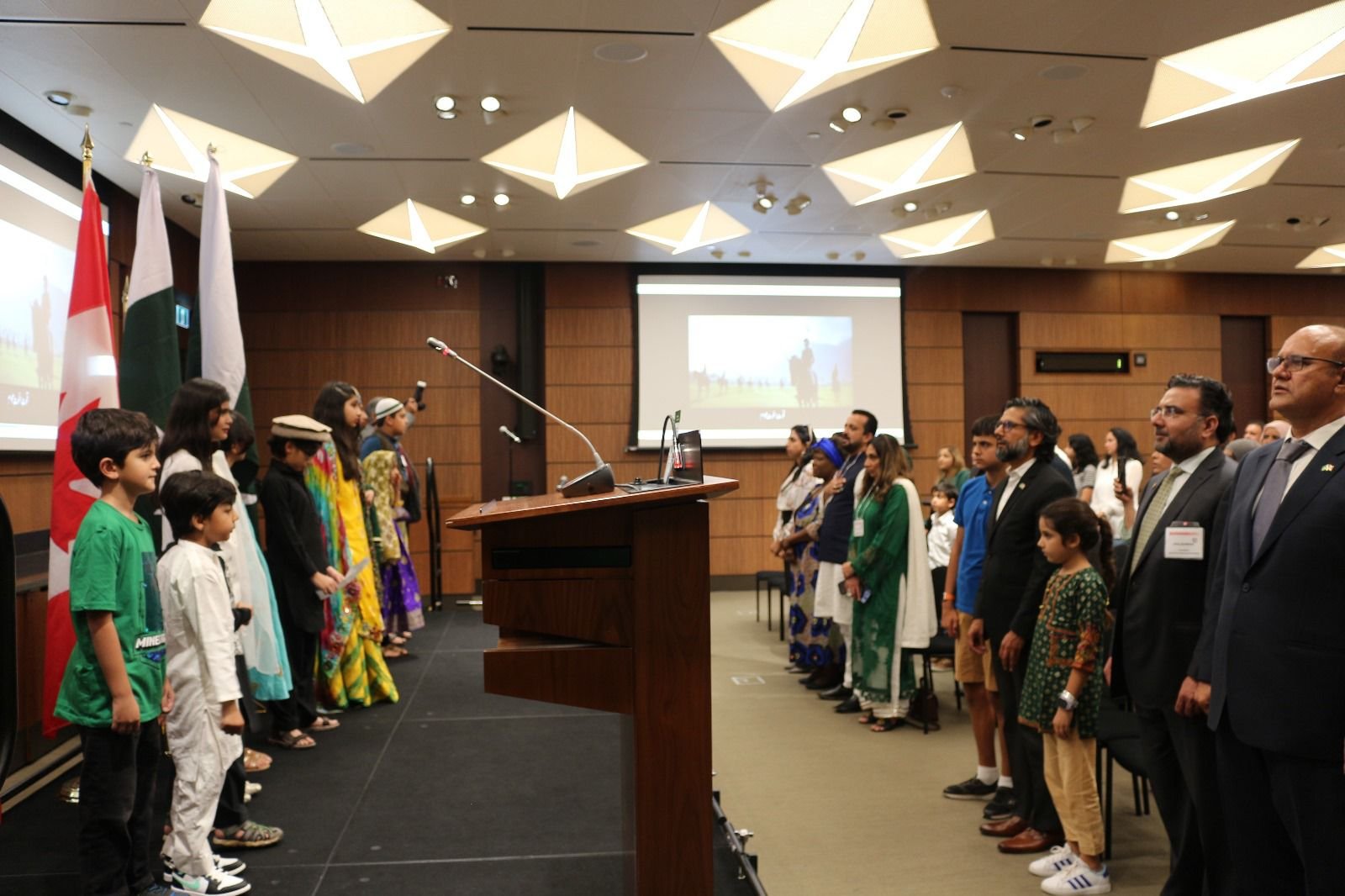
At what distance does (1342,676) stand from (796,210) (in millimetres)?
6144

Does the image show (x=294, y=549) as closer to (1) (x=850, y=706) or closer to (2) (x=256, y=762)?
(2) (x=256, y=762)

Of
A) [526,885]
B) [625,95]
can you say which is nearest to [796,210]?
[625,95]

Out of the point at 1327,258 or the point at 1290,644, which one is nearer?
the point at 1290,644

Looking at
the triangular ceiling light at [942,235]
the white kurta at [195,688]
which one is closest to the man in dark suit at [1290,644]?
the white kurta at [195,688]

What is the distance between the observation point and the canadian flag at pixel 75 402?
3.31m

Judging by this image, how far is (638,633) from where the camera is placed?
189cm

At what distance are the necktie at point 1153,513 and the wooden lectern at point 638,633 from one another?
1.45m

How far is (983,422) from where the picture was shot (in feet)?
12.1

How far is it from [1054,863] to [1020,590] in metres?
0.83

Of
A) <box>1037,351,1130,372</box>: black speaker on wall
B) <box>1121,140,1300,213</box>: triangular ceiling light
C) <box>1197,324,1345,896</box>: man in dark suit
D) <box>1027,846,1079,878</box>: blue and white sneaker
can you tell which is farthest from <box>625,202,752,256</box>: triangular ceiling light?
<box>1197,324,1345,896</box>: man in dark suit

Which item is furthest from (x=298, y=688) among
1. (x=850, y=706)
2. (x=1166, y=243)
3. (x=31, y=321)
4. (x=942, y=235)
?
(x=1166, y=243)

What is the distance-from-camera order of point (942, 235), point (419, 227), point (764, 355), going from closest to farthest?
point (419, 227) → point (942, 235) → point (764, 355)

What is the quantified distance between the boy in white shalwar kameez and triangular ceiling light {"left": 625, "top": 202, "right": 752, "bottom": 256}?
556cm

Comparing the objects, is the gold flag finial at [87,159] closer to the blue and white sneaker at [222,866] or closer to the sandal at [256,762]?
the sandal at [256,762]
